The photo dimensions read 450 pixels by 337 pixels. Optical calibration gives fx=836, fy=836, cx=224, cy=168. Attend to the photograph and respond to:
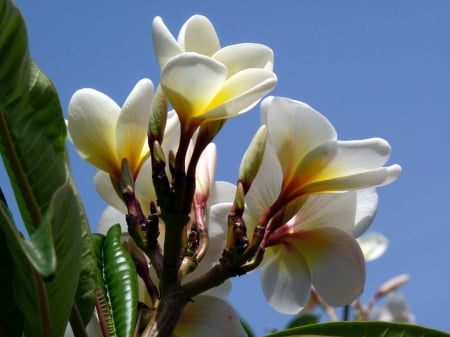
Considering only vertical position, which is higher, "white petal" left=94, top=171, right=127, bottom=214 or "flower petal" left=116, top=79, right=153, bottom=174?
"flower petal" left=116, top=79, right=153, bottom=174

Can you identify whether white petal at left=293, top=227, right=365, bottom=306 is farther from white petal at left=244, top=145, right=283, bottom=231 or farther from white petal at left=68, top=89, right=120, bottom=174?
white petal at left=68, top=89, right=120, bottom=174

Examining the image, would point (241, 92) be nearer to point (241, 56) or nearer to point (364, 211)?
point (241, 56)

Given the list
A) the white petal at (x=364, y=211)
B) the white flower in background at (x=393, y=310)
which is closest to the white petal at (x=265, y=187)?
the white petal at (x=364, y=211)

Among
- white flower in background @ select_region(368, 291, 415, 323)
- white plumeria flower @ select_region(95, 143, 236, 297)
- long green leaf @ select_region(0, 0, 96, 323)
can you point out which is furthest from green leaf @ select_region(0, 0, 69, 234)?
white flower in background @ select_region(368, 291, 415, 323)

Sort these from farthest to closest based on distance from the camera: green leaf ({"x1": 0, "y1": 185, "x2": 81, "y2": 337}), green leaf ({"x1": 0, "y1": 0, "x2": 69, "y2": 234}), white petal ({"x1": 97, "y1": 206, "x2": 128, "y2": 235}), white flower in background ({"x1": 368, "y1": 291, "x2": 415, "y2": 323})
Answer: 1. white flower in background ({"x1": 368, "y1": 291, "x2": 415, "y2": 323})
2. white petal ({"x1": 97, "y1": 206, "x2": 128, "y2": 235})
3. green leaf ({"x1": 0, "y1": 0, "x2": 69, "y2": 234})
4. green leaf ({"x1": 0, "y1": 185, "x2": 81, "y2": 337})

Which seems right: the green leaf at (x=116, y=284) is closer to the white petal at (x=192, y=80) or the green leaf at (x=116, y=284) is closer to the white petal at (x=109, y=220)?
the white petal at (x=109, y=220)

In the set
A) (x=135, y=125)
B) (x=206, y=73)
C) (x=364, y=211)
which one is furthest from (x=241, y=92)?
(x=364, y=211)

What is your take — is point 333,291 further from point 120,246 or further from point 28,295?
point 28,295
